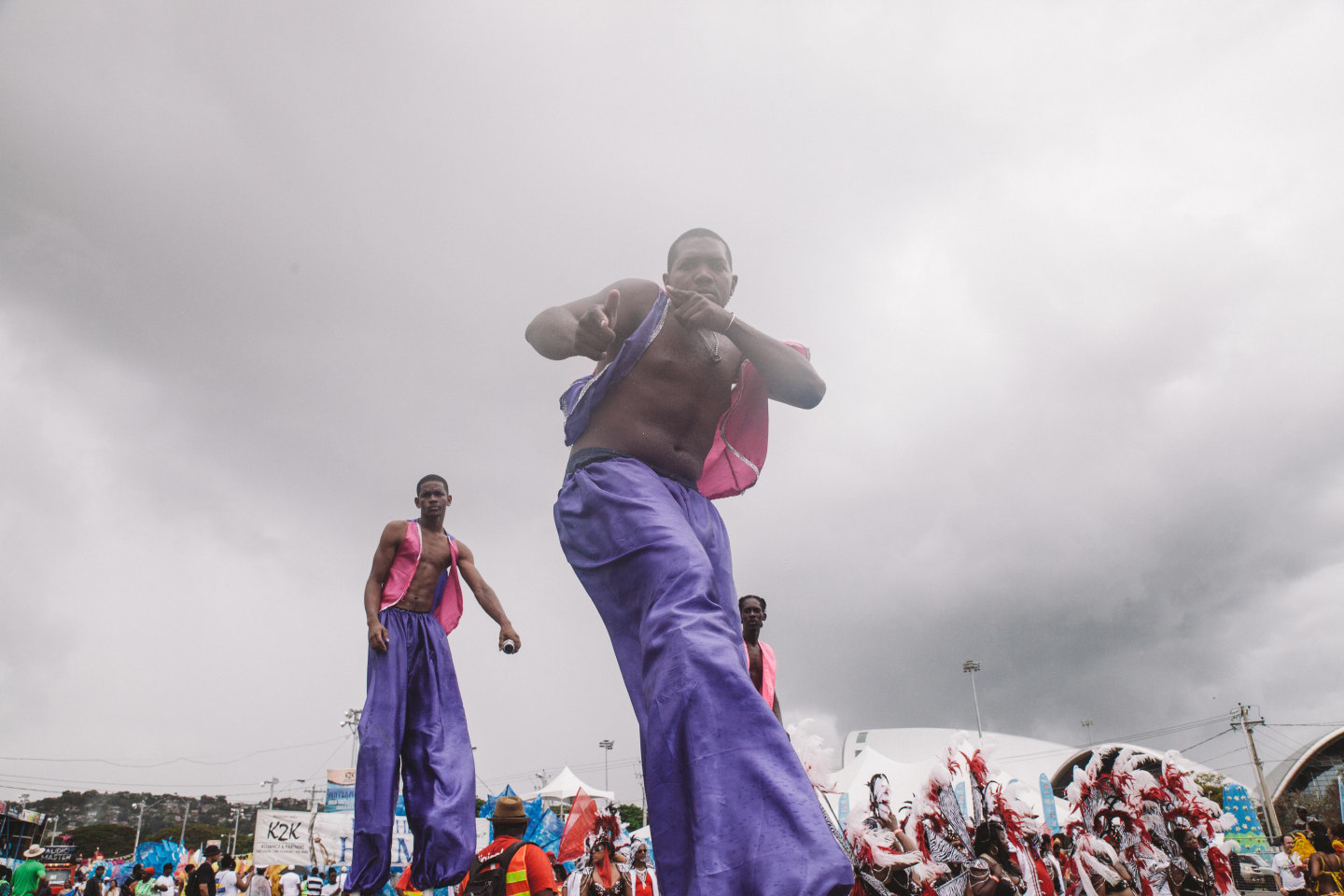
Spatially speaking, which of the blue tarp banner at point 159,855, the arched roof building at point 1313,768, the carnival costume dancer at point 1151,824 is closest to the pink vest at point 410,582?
the carnival costume dancer at point 1151,824

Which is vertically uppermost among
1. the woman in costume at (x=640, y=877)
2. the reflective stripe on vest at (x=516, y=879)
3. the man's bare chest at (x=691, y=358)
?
the man's bare chest at (x=691, y=358)

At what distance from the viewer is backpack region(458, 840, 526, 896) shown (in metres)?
4.46

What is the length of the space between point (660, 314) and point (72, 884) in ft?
85.8

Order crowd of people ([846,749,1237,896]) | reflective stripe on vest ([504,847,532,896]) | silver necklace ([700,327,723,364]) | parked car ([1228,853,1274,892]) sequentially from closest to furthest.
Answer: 1. silver necklace ([700,327,723,364])
2. crowd of people ([846,749,1237,896])
3. reflective stripe on vest ([504,847,532,896])
4. parked car ([1228,853,1274,892])

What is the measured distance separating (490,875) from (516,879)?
0.57 ft

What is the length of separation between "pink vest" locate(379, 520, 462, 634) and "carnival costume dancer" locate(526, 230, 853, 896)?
268 centimetres

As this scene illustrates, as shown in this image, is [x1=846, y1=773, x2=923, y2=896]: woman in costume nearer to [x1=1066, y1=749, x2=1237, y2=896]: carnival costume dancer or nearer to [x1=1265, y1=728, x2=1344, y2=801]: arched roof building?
[x1=1066, y1=749, x2=1237, y2=896]: carnival costume dancer

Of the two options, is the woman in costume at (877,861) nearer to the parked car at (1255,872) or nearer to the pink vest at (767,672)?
the pink vest at (767,672)

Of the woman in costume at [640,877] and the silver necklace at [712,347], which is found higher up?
the silver necklace at [712,347]

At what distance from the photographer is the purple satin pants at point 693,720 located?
1.36 meters

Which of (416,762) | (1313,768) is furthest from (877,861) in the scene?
(1313,768)

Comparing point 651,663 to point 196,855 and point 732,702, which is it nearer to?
point 732,702

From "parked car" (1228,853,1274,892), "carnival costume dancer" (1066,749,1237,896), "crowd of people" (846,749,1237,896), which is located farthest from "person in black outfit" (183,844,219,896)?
"parked car" (1228,853,1274,892)

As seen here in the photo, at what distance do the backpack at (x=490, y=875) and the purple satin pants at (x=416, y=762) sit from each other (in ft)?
0.78
